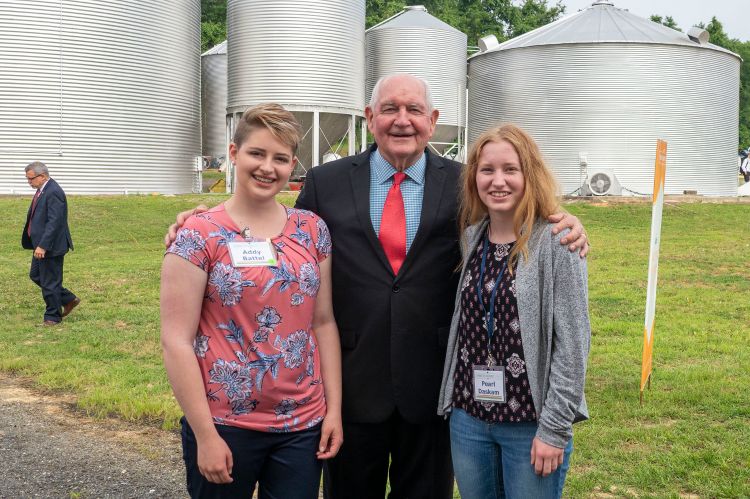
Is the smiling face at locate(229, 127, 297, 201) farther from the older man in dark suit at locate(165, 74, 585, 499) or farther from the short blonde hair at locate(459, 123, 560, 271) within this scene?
the short blonde hair at locate(459, 123, 560, 271)

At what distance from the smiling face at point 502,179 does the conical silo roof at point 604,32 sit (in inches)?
1130

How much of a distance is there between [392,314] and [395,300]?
6 cm

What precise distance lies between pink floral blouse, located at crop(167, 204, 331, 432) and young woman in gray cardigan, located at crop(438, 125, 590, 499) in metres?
0.61

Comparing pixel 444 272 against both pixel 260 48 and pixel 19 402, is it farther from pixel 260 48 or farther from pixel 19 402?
pixel 260 48

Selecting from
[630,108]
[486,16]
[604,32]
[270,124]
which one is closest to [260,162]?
[270,124]

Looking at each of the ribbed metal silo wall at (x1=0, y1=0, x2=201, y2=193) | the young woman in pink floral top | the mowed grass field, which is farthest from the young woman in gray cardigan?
the ribbed metal silo wall at (x1=0, y1=0, x2=201, y2=193)

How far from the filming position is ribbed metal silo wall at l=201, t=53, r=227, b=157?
39125 millimetres

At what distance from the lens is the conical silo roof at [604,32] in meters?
29.8

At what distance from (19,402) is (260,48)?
23770mm

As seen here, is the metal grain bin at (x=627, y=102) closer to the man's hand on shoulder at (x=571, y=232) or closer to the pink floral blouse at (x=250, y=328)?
the man's hand on shoulder at (x=571, y=232)

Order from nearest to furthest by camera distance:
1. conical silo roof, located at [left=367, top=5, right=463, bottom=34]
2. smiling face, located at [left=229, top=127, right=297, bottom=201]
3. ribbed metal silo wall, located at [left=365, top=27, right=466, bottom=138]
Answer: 1. smiling face, located at [left=229, top=127, right=297, bottom=201]
2. ribbed metal silo wall, located at [left=365, top=27, right=466, bottom=138]
3. conical silo roof, located at [left=367, top=5, right=463, bottom=34]

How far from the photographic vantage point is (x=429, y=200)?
11.0 ft

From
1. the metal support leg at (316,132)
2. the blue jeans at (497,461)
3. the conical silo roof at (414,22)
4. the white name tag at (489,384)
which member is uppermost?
the conical silo roof at (414,22)

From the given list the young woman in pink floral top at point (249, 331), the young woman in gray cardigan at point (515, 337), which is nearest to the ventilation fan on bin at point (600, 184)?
the young woman in gray cardigan at point (515, 337)
